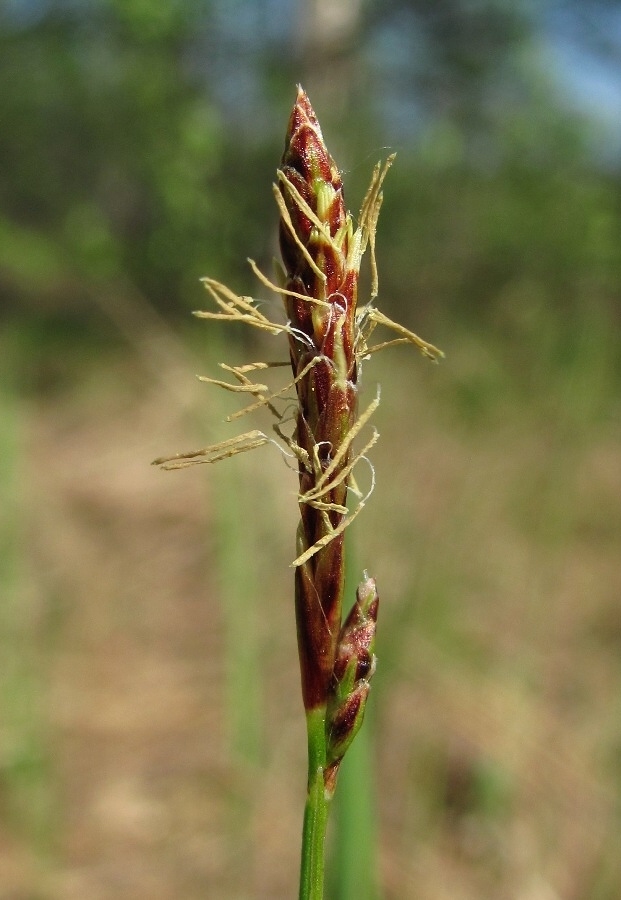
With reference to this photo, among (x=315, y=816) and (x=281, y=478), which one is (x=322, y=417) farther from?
(x=281, y=478)

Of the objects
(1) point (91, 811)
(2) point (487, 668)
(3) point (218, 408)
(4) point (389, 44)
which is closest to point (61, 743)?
(1) point (91, 811)

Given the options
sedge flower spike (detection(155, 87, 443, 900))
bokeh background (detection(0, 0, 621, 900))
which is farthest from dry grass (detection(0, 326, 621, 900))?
sedge flower spike (detection(155, 87, 443, 900))

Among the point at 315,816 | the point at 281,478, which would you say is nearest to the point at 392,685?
the point at 315,816

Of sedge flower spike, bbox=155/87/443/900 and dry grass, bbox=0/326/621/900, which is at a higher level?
sedge flower spike, bbox=155/87/443/900

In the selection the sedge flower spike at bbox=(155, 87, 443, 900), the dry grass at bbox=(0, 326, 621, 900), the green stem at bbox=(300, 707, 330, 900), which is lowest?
the dry grass at bbox=(0, 326, 621, 900)

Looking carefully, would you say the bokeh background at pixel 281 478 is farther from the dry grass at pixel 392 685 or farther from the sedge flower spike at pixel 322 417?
the sedge flower spike at pixel 322 417

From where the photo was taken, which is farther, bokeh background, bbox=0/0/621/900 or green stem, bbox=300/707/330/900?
bokeh background, bbox=0/0/621/900

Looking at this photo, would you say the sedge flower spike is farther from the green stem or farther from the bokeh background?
the bokeh background

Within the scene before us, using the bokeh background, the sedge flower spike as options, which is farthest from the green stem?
the bokeh background
